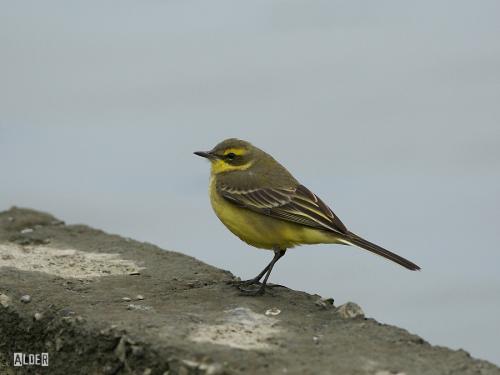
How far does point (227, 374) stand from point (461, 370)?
147 centimetres

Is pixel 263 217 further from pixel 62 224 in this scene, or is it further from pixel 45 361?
pixel 62 224

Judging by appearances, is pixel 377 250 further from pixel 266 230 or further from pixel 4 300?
pixel 4 300

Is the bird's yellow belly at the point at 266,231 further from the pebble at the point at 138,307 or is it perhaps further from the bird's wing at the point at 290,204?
the pebble at the point at 138,307

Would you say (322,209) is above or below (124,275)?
above

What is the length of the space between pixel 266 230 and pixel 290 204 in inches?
11.7

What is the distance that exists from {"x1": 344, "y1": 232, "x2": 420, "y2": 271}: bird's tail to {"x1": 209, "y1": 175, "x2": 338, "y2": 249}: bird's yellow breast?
0.14 metres

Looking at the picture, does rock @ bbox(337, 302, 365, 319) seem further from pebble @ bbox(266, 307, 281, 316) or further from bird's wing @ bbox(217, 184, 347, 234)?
bird's wing @ bbox(217, 184, 347, 234)

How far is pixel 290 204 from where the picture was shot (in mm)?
8672

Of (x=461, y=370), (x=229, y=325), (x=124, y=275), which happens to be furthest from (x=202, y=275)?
(x=461, y=370)

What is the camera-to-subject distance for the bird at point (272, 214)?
27.7 ft

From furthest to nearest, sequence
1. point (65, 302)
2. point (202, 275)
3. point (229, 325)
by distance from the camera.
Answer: point (202, 275)
point (65, 302)
point (229, 325)

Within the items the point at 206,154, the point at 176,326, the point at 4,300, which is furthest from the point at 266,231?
the point at 4,300

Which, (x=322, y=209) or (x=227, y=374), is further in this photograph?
(x=322, y=209)

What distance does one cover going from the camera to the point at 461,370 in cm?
639
